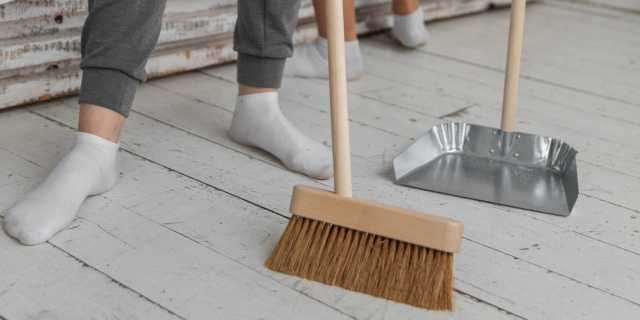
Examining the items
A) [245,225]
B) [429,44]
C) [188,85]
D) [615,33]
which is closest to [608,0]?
[615,33]

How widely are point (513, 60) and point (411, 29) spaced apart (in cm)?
72

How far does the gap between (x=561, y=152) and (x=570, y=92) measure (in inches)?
19.9

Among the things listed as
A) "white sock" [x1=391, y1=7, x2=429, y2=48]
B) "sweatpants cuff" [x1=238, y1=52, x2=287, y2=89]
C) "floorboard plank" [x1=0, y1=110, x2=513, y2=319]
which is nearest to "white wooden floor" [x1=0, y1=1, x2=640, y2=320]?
"floorboard plank" [x1=0, y1=110, x2=513, y2=319]

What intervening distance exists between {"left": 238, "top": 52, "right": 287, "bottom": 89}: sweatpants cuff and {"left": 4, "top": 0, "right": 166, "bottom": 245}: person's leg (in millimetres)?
189

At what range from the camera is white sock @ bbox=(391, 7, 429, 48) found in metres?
1.54

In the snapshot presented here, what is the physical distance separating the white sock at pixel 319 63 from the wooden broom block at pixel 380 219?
2.46 ft

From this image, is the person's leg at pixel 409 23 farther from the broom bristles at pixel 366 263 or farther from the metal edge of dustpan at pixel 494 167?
the broom bristles at pixel 366 263

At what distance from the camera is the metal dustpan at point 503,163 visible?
2.68 feet

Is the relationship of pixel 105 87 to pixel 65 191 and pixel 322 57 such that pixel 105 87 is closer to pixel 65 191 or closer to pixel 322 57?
pixel 65 191

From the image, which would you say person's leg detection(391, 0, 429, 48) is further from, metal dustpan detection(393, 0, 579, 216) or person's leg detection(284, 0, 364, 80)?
metal dustpan detection(393, 0, 579, 216)

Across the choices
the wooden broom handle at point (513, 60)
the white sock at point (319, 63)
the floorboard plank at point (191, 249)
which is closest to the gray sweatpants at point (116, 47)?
the floorboard plank at point (191, 249)

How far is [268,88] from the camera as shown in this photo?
910 mm

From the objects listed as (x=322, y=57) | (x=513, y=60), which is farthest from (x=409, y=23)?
(x=513, y=60)

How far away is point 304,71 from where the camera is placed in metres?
1.32
